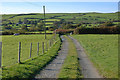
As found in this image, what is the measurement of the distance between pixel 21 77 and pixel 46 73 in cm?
204

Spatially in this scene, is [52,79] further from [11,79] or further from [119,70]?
[119,70]

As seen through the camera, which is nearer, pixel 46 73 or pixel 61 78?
pixel 61 78

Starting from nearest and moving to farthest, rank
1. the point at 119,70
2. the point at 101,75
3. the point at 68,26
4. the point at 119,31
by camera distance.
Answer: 1. the point at 101,75
2. the point at 119,70
3. the point at 119,31
4. the point at 68,26

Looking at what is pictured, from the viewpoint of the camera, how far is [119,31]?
306 feet

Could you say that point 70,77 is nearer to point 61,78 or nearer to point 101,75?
point 61,78

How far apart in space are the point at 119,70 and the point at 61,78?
15.9 feet

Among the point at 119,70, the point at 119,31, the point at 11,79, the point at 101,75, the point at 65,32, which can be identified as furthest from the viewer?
the point at 65,32

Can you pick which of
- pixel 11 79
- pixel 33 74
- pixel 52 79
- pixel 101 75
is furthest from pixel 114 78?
pixel 11 79

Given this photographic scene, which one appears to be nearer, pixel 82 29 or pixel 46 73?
pixel 46 73

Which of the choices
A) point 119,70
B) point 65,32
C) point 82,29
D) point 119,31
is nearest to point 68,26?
point 65,32

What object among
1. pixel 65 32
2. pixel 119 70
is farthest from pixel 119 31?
pixel 119 70

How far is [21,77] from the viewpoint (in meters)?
10.3

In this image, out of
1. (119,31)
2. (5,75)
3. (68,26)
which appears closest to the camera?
(5,75)

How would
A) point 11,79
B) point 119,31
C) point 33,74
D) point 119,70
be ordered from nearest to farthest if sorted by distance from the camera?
point 11,79, point 33,74, point 119,70, point 119,31
